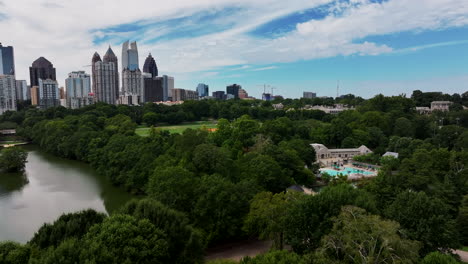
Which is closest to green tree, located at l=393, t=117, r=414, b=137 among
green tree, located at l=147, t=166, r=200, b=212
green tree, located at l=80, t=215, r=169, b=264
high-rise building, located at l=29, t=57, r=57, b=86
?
green tree, located at l=147, t=166, r=200, b=212

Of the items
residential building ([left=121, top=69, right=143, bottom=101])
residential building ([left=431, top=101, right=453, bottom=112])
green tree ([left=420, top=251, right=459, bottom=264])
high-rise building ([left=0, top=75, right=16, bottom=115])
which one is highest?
residential building ([left=121, top=69, right=143, bottom=101])

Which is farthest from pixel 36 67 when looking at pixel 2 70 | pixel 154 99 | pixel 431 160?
pixel 431 160

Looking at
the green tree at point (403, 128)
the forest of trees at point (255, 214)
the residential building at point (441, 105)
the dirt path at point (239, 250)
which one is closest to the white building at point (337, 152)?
the forest of trees at point (255, 214)

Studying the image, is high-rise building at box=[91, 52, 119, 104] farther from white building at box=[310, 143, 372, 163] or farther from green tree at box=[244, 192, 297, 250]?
green tree at box=[244, 192, 297, 250]

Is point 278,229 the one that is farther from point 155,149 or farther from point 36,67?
point 36,67

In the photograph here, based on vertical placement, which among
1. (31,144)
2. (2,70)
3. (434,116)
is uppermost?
(2,70)

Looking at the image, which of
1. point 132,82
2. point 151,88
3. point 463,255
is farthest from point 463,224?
point 151,88

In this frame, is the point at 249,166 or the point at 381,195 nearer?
the point at 381,195
